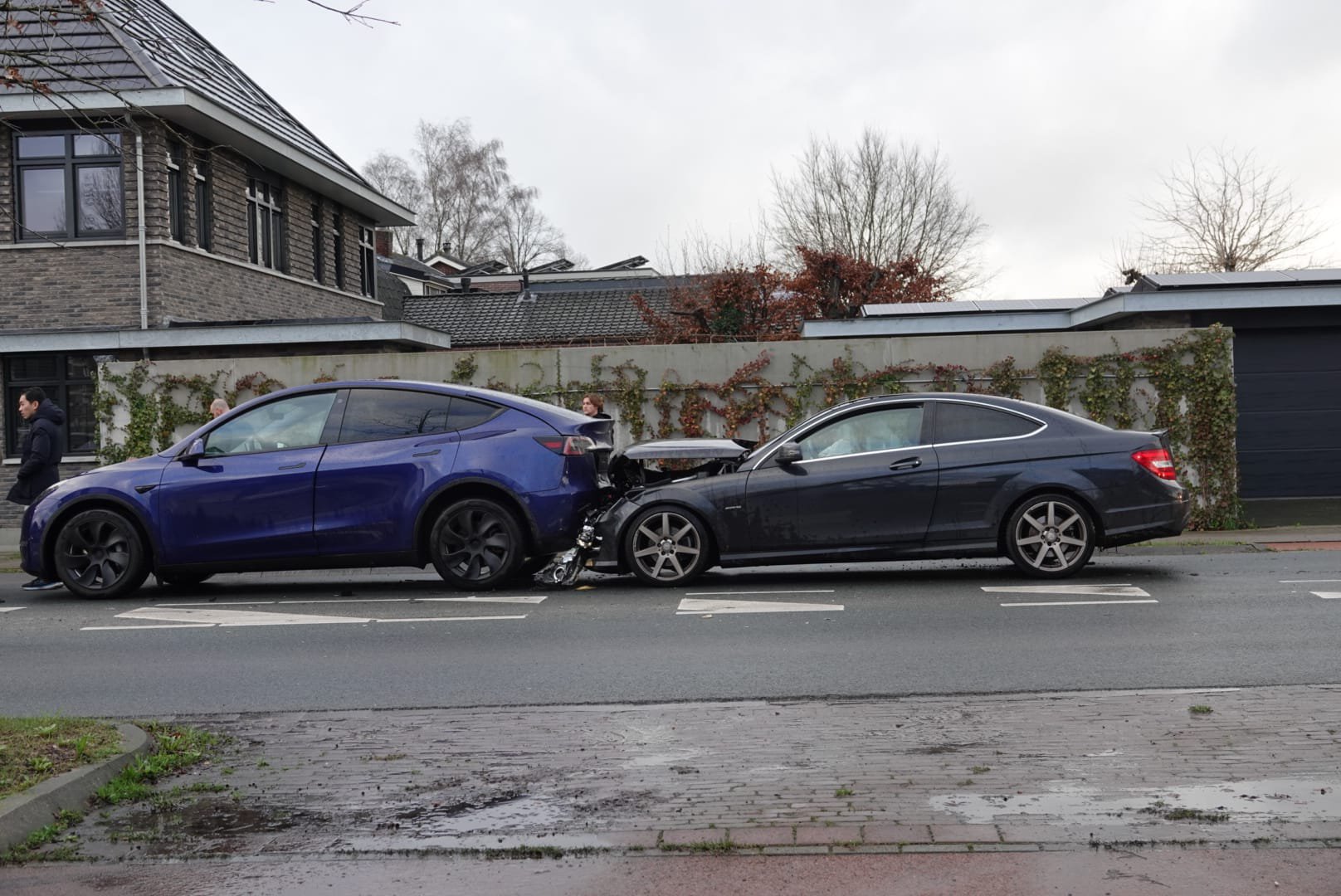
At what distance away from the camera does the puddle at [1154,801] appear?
15.9 feet

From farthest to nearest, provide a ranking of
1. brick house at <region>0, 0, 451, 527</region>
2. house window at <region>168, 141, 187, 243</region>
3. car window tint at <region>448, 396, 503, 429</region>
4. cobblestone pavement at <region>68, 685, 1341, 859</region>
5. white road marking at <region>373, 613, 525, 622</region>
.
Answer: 1. house window at <region>168, 141, 187, 243</region>
2. brick house at <region>0, 0, 451, 527</region>
3. car window tint at <region>448, 396, 503, 429</region>
4. white road marking at <region>373, 613, 525, 622</region>
5. cobblestone pavement at <region>68, 685, 1341, 859</region>

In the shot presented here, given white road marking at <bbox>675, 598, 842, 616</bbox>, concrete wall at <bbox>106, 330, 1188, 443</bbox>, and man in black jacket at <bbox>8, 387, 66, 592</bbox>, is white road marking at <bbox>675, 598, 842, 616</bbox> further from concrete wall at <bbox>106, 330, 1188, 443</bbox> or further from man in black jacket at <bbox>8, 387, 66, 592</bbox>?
concrete wall at <bbox>106, 330, 1188, 443</bbox>

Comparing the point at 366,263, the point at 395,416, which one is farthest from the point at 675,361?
the point at 366,263

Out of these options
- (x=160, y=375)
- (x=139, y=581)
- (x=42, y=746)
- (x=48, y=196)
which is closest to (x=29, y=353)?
(x=48, y=196)

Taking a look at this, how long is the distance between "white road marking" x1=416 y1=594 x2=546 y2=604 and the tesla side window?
95.0 inches

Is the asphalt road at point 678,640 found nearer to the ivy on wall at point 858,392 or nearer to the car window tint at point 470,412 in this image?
the car window tint at point 470,412

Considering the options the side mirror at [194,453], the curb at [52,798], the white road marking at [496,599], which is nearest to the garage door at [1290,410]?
the white road marking at [496,599]

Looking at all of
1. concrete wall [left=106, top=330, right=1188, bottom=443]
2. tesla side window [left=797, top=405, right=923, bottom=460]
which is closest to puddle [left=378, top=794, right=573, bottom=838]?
tesla side window [left=797, top=405, right=923, bottom=460]

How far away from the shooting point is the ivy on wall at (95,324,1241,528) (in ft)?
56.7

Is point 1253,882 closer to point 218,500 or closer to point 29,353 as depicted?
point 218,500

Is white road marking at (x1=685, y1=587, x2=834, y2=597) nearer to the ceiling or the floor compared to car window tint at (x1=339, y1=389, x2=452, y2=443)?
nearer to the floor

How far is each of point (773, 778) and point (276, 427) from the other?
24.8 ft

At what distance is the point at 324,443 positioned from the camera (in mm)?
11766

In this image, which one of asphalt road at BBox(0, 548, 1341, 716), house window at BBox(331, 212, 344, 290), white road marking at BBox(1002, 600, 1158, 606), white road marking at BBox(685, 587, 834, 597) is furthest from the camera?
house window at BBox(331, 212, 344, 290)
